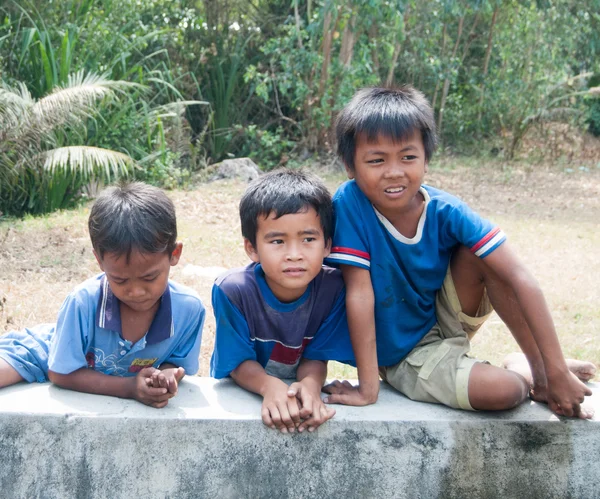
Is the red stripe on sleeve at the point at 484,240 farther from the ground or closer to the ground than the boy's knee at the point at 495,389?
farther from the ground

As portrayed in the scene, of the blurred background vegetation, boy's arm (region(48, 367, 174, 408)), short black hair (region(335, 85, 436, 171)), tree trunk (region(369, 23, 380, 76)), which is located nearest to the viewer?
boy's arm (region(48, 367, 174, 408))

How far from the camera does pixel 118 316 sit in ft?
8.57

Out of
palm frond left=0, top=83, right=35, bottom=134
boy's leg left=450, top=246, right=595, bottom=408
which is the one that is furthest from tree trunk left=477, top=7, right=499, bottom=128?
boy's leg left=450, top=246, right=595, bottom=408

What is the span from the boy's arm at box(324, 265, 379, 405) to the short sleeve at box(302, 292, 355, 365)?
106 mm

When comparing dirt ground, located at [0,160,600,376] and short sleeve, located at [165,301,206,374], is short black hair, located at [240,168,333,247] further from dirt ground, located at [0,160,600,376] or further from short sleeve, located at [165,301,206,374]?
dirt ground, located at [0,160,600,376]

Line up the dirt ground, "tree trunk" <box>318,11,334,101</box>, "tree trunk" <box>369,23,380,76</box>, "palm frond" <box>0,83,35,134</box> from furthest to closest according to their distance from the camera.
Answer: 1. "tree trunk" <box>369,23,380,76</box>
2. "tree trunk" <box>318,11,334,101</box>
3. "palm frond" <box>0,83,35,134</box>
4. the dirt ground

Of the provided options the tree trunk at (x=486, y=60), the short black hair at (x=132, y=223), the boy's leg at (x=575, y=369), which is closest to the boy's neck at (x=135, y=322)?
the short black hair at (x=132, y=223)

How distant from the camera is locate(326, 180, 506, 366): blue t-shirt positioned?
2621mm

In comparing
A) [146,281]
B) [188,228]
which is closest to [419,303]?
[146,281]

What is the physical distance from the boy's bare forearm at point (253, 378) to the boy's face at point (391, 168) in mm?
710

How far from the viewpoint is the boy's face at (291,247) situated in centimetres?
253

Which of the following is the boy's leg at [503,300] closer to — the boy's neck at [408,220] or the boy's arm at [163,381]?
the boy's neck at [408,220]

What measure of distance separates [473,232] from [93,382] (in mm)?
1373

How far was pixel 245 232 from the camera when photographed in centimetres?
269
